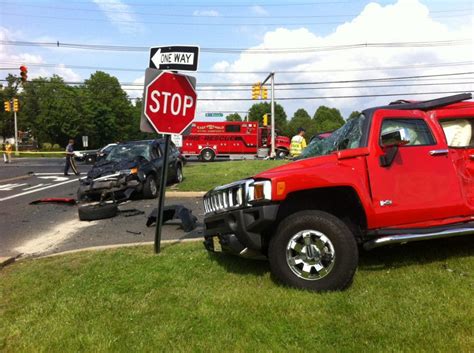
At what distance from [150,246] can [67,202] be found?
6.19 meters

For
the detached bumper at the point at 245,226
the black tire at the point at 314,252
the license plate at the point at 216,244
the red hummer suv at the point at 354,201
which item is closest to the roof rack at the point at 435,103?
the red hummer suv at the point at 354,201

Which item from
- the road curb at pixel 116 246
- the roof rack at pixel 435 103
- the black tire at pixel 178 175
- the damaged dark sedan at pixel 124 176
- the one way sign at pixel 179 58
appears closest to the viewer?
the roof rack at pixel 435 103

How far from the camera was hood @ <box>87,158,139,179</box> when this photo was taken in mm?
11564

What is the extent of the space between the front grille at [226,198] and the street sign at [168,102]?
3.85ft

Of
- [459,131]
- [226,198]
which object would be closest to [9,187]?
[226,198]

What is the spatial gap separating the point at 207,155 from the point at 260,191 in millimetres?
29267

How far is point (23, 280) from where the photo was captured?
512 cm

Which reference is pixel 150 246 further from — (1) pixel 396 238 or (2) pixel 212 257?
(1) pixel 396 238

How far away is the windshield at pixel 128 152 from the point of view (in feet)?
42.0

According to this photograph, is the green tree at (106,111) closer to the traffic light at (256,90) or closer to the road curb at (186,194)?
the traffic light at (256,90)

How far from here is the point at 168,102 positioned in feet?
18.7

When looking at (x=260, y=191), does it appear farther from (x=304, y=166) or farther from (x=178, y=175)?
(x=178, y=175)

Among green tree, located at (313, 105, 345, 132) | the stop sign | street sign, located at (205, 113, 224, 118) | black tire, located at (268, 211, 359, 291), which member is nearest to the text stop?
the stop sign

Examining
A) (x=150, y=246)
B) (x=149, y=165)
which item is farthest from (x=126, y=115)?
(x=150, y=246)
